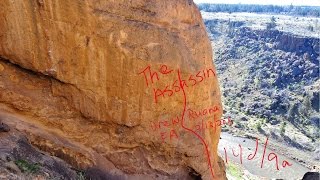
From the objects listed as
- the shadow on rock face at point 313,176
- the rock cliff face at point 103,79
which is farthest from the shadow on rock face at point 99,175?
the shadow on rock face at point 313,176

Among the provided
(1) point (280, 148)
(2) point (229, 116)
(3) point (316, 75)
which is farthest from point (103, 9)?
(3) point (316, 75)

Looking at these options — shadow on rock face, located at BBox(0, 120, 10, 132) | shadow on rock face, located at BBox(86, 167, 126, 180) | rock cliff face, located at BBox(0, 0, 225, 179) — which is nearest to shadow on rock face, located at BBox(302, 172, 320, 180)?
rock cliff face, located at BBox(0, 0, 225, 179)

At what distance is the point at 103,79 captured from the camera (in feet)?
40.9

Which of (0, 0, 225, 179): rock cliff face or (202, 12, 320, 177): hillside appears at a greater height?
(0, 0, 225, 179): rock cliff face

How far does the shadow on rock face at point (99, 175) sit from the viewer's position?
12.3 metres

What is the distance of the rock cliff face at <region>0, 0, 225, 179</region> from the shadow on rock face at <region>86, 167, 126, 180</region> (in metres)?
0.12

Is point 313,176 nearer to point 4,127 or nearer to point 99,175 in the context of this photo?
point 99,175

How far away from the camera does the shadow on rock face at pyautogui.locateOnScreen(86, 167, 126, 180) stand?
40.3 feet

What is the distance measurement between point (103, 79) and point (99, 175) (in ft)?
9.18

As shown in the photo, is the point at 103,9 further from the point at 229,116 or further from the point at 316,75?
the point at 316,75

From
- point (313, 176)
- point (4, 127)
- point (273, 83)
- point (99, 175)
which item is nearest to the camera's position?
point (4, 127)

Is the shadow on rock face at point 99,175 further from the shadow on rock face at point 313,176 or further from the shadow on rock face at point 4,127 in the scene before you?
the shadow on rock face at point 313,176

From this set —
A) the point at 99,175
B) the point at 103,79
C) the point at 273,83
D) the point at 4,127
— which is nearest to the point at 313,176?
the point at 99,175

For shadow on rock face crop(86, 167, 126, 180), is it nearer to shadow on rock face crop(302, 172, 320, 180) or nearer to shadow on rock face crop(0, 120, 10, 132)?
shadow on rock face crop(0, 120, 10, 132)
